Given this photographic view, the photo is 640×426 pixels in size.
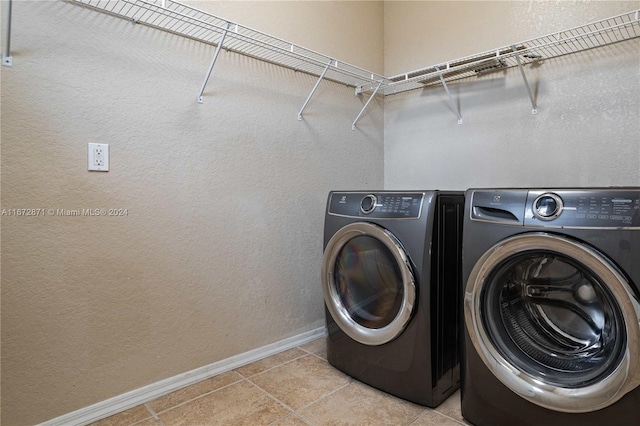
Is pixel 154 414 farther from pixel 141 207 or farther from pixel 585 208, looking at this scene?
pixel 585 208

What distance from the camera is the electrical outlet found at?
137cm

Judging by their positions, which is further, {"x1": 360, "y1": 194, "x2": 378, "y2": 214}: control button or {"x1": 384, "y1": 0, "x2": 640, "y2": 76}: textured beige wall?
{"x1": 384, "y1": 0, "x2": 640, "y2": 76}: textured beige wall

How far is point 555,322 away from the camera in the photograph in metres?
1.26

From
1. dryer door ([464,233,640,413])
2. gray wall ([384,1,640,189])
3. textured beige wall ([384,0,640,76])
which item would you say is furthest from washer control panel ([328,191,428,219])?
textured beige wall ([384,0,640,76])

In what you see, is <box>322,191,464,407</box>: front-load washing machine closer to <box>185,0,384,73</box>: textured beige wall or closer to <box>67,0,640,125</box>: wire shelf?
<box>67,0,640,125</box>: wire shelf

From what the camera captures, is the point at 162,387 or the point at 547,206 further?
the point at 162,387

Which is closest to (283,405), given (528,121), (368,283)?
(368,283)

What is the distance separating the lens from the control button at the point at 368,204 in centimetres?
158

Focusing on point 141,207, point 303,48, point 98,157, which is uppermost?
point 303,48

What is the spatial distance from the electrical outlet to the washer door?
3.35 feet

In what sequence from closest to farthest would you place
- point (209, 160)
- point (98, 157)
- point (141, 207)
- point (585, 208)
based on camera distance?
point (585, 208)
point (98, 157)
point (141, 207)
point (209, 160)

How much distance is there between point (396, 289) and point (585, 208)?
749 mm

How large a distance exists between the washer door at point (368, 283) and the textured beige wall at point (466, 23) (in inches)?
55.9

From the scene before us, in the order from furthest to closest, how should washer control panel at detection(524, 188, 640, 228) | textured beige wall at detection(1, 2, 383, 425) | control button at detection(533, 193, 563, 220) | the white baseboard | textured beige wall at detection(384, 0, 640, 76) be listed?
textured beige wall at detection(384, 0, 640, 76) → the white baseboard → textured beige wall at detection(1, 2, 383, 425) → control button at detection(533, 193, 563, 220) → washer control panel at detection(524, 188, 640, 228)
